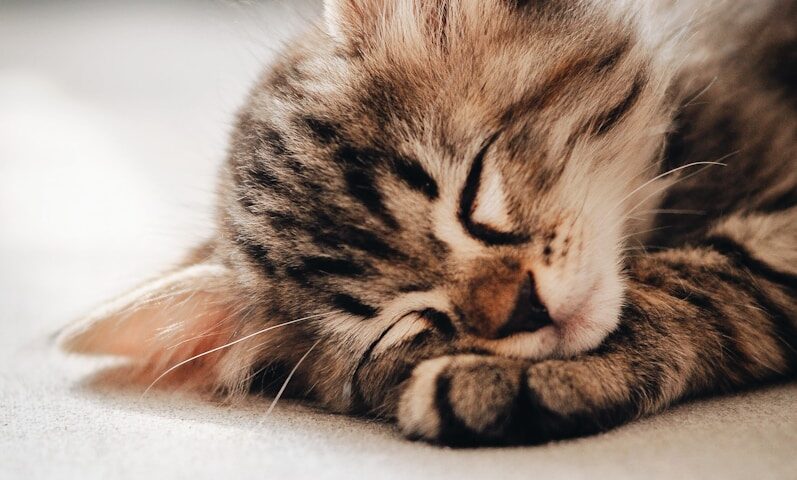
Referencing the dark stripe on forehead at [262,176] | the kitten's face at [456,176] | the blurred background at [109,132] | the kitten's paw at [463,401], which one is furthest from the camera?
the blurred background at [109,132]

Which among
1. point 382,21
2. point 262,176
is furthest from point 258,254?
point 382,21

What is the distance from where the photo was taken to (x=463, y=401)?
862 mm

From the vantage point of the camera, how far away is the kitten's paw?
33.3 inches

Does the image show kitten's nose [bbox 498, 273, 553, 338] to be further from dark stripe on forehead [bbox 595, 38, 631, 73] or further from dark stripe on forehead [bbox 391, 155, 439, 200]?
dark stripe on forehead [bbox 595, 38, 631, 73]

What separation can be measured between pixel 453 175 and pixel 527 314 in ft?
0.75

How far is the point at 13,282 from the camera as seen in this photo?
5.79 ft

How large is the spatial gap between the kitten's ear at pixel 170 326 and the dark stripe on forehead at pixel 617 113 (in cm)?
65

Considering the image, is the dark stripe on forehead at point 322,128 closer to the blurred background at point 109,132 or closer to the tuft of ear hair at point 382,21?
the tuft of ear hair at point 382,21

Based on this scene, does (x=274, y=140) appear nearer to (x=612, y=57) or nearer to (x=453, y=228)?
(x=453, y=228)

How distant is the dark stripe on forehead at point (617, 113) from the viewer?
110 cm

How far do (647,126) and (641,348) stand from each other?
1.33 ft

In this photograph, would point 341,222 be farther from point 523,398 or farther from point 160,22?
point 160,22

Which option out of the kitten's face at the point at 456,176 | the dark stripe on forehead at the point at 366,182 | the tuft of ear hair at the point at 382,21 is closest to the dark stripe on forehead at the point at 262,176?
the kitten's face at the point at 456,176

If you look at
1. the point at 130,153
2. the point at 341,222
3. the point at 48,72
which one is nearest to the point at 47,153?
the point at 130,153
